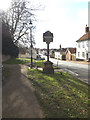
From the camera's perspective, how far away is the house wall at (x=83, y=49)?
97.8 feet

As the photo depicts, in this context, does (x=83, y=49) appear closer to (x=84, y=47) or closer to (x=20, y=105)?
(x=84, y=47)

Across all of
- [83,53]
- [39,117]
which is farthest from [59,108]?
[83,53]

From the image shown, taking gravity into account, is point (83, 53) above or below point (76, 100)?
above

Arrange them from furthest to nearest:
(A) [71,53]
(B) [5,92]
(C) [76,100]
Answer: (A) [71,53] < (B) [5,92] < (C) [76,100]

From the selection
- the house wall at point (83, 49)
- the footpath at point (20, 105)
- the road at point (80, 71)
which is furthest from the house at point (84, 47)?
the footpath at point (20, 105)

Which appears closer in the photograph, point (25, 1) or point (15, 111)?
point (15, 111)

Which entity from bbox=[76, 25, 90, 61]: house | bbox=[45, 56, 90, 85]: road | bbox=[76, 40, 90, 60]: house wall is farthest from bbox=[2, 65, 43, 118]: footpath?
bbox=[76, 40, 90, 60]: house wall

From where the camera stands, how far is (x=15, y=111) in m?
4.13

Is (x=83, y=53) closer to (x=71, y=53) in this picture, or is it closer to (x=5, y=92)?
(x=71, y=53)

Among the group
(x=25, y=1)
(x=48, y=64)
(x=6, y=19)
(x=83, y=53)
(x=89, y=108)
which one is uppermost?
(x=25, y=1)

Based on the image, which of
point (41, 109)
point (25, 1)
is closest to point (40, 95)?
point (41, 109)

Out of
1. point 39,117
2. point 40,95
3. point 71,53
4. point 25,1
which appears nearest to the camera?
point 39,117

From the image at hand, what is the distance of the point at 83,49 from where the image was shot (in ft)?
104

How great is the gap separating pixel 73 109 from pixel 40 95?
6.49 ft
